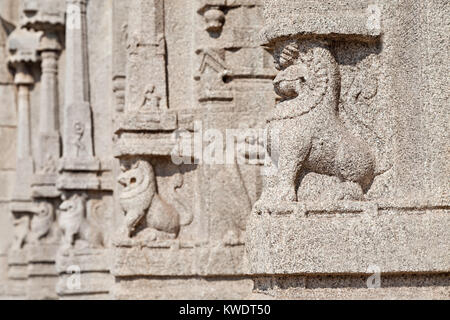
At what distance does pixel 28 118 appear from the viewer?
19.6 meters

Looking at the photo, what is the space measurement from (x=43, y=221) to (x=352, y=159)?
1159cm

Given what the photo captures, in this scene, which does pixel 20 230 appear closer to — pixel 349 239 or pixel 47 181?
pixel 47 181

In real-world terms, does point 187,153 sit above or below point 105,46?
below

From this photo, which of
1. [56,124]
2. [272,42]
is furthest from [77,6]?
[272,42]

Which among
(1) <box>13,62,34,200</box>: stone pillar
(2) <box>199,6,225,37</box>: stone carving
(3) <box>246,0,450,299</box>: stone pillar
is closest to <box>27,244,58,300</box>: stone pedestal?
(1) <box>13,62,34,200</box>: stone pillar

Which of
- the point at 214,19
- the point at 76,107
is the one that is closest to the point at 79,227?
the point at 76,107

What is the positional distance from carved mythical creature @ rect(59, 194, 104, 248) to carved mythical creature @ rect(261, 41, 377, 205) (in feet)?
27.4

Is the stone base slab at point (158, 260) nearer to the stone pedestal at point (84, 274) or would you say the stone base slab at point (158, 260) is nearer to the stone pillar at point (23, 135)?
the stone pedestal at point (84, 274)

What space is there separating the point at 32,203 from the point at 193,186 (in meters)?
8.03

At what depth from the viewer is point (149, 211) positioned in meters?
11.4

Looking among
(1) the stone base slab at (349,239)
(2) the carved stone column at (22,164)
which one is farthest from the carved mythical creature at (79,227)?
(1) the stone base slab at (349,239)

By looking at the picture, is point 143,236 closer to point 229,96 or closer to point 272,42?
point 229,96

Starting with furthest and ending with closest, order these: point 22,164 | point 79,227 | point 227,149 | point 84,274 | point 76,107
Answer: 1. point 22,164
2. point 76,107
3. point 79,227
4. point 84,274
5. point 227,149

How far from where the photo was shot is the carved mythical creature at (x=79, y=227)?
15273 mm
